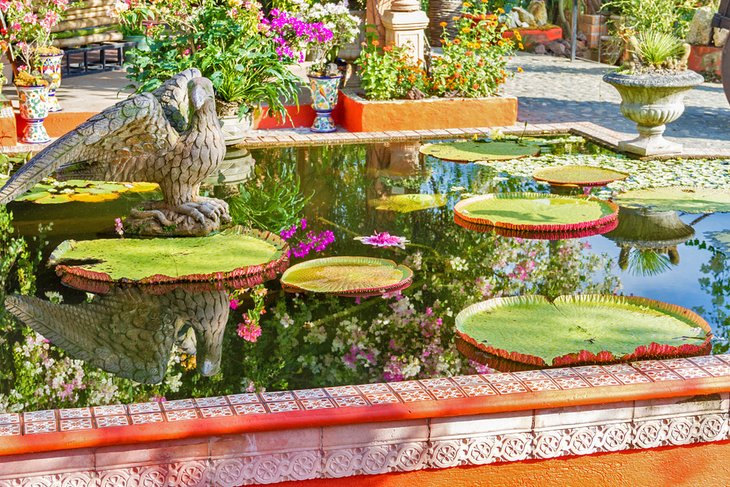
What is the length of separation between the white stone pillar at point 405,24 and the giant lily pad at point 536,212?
350 centimetres

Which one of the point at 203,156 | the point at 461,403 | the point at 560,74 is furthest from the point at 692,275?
the point at 560,74

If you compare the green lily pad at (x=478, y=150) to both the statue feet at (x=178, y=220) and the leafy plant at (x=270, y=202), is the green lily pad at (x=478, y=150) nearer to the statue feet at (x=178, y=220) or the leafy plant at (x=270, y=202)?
the leafy plant at (x=270, y=202)

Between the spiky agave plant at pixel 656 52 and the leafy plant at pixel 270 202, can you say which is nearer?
the leafy plant at pixel 270 202

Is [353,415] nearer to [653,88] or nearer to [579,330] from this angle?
[579,330]

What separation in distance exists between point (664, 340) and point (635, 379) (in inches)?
23.7

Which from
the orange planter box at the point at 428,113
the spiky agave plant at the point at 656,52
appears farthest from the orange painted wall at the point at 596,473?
the orange planter box at the point at 428,113

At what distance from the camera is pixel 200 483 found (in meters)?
A: 3.90

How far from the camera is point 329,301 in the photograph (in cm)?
553

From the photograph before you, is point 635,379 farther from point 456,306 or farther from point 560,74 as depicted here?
point 560,74

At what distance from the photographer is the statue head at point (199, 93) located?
626 centimetres

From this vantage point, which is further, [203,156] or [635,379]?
[203,156]

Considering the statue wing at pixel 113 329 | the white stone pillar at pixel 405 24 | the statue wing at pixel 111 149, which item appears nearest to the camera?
the statue wing at pixel 113 329

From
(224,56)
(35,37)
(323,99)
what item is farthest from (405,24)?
(35,37)

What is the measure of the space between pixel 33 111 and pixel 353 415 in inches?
241
